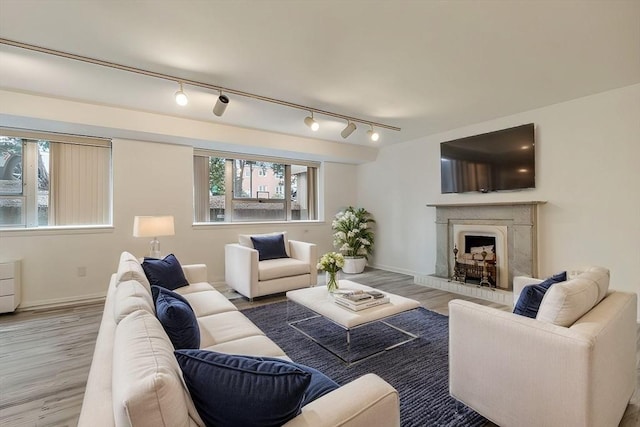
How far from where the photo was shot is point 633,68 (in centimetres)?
273

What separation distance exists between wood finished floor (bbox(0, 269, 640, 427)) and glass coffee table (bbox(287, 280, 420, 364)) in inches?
34.7

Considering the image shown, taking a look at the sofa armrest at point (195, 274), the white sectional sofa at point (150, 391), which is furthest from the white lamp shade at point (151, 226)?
the white sectional sofa at point (150, 391)

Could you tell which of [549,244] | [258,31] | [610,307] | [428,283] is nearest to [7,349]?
[258,31]

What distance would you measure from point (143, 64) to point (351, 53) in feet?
5.82

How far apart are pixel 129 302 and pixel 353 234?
4.55m

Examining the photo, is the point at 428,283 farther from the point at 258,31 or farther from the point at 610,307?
the point at 258,31

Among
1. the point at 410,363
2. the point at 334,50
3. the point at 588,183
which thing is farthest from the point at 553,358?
the point at 588,183

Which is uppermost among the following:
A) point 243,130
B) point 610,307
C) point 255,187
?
point 243,130

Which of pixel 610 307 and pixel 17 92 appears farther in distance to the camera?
pixel 17 92

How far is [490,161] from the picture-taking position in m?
4.16

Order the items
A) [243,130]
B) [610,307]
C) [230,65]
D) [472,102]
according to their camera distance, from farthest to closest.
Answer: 1. [243,130]
2. [472,102]
3. [230,65]
4. [610,307]

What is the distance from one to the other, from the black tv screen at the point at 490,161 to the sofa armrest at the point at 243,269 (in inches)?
123

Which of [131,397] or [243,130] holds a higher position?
[243,130]

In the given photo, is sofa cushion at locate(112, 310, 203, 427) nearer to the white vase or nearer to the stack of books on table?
the stack of books on table
